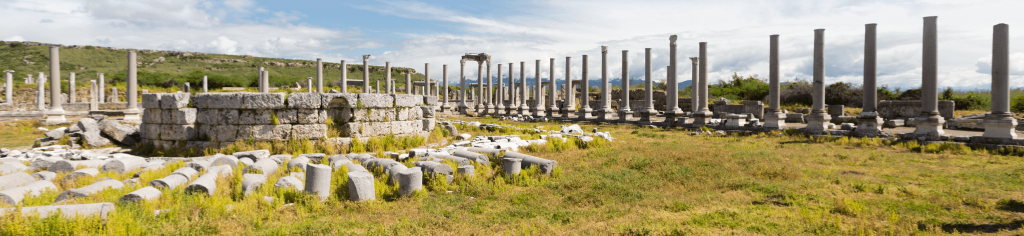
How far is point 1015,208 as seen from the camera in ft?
19.3

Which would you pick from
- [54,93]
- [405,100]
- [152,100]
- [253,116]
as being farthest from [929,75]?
[54,93]

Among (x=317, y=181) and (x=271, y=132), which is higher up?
(x=271, y=132)

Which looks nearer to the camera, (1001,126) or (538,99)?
(1001,126)

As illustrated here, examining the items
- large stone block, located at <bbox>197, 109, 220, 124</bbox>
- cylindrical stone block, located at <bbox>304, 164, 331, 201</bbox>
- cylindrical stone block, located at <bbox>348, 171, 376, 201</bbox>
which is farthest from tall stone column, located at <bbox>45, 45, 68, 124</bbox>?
cylindrical stone block, located at <bbox>348, 171, 376, 201</bbox>

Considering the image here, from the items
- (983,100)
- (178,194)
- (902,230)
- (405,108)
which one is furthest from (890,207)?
(983,100)

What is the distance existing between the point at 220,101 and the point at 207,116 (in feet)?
1.80

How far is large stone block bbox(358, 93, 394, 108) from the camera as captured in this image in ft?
38.8

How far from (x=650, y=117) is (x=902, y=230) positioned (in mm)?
17260

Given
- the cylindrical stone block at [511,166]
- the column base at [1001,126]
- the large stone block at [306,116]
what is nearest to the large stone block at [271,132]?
the large stone block at [306,116]

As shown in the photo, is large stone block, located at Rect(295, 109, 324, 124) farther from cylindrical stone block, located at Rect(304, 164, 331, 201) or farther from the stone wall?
cylindrical stone block, located at Rect(304, 164, 331, 201)

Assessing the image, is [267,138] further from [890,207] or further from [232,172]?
[890,207]

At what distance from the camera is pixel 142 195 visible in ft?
18.1

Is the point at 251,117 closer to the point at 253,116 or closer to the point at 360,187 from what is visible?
the point at 253,116

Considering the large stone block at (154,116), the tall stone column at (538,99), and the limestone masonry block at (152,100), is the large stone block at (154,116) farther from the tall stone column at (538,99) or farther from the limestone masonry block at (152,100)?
the tall stone column at (538,99)
